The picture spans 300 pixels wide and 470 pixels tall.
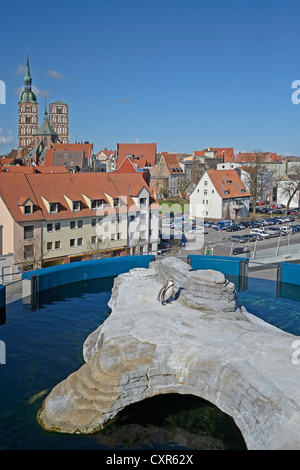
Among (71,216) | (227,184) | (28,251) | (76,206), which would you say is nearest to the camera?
(28,251)

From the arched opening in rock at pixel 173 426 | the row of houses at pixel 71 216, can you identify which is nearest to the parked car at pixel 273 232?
the row of houses at pixel 71 216

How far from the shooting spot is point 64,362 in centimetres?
2108

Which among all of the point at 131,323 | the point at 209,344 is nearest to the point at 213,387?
the point at 209,344

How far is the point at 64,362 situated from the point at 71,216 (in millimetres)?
33990

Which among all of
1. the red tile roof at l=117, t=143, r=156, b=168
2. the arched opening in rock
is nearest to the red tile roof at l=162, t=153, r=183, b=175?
the red tile roof at l=117, t=143, r=156, b=168

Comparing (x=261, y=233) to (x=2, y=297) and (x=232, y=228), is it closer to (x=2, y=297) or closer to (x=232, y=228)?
(x=232, y=228)

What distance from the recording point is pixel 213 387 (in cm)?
1591

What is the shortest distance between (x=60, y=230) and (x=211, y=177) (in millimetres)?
42817

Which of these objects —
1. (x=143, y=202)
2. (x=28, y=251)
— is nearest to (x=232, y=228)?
(x=143, y=202)

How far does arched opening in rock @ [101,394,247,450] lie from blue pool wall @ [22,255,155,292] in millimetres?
16475

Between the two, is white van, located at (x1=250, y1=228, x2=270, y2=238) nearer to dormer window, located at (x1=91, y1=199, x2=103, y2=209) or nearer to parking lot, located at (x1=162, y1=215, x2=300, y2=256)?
parking lot, located at (x1=162, y1=215, x2=300, y2=256)

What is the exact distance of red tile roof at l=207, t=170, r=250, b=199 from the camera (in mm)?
87625

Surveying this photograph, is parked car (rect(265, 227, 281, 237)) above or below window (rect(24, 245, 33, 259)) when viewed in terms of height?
above
